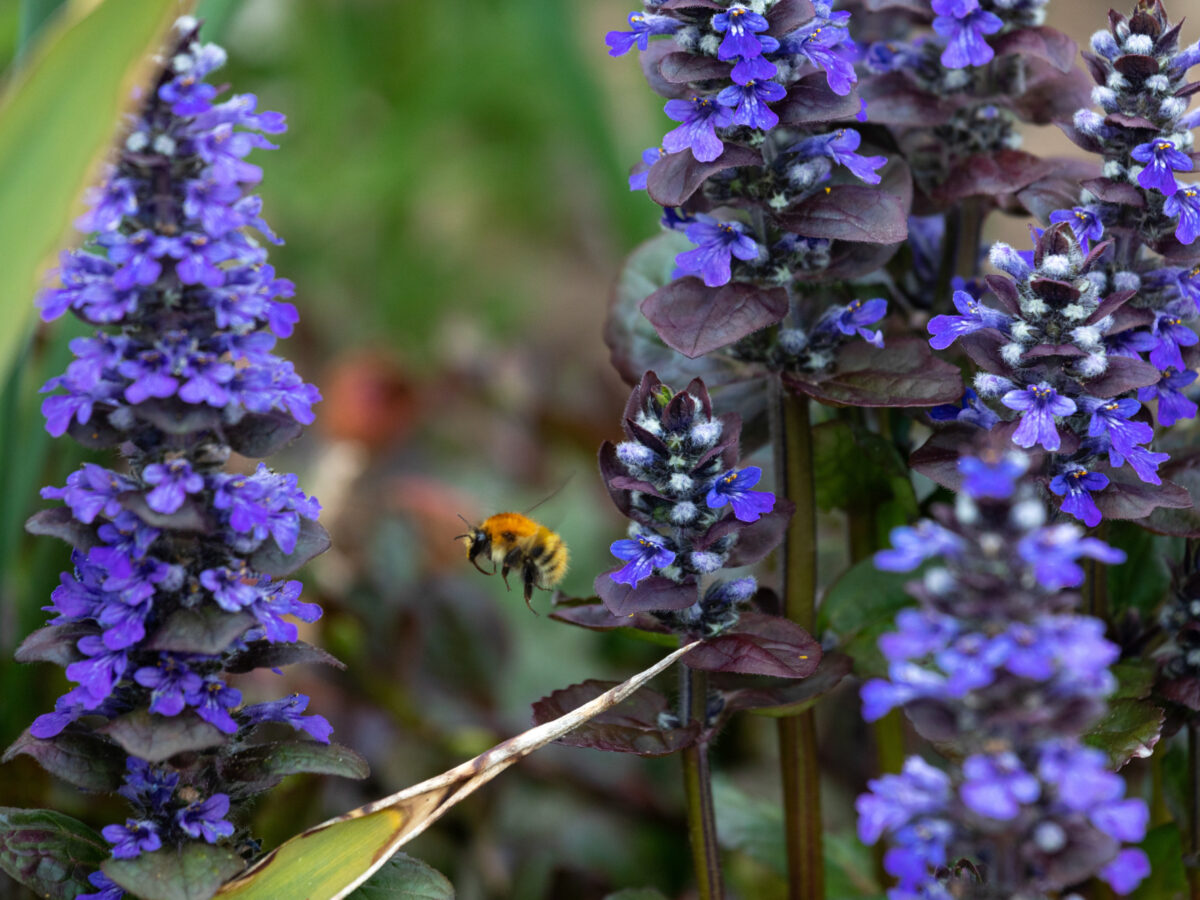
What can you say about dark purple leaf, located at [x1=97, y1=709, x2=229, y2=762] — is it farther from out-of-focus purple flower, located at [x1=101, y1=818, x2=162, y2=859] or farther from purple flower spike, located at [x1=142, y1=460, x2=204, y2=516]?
purple flower spike, located at [x1=142, y1=460, x2=204, y2=516]

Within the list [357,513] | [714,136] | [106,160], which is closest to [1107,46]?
[714,136]

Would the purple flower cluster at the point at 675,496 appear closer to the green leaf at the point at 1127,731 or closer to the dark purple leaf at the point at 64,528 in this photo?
the green leaf at the point at 1127,731

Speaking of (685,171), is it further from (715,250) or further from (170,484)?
(170,484)

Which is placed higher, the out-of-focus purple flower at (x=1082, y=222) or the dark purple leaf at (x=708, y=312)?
the out-of-focus purple flower at (x=1082, y=222)

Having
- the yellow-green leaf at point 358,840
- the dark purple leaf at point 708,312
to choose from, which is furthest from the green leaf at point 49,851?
the dark purple leaf at point 708,312

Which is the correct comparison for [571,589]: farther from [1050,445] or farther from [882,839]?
[1050,445]

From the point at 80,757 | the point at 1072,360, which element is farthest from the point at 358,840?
the point at 1072,360
